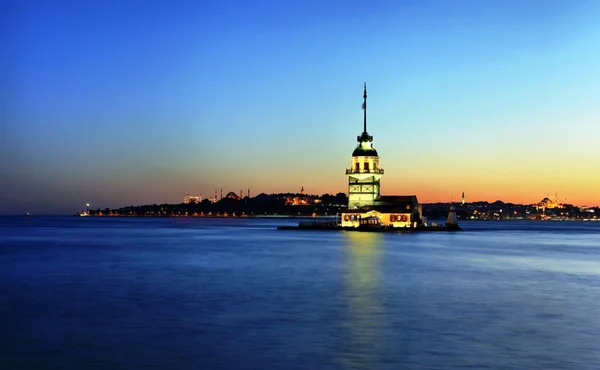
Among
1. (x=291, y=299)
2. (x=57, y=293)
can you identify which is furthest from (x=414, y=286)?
(x=57, y=293)

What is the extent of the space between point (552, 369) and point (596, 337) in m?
5.15

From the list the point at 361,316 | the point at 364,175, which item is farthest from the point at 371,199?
the point at 361,316

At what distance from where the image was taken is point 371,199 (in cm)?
11094

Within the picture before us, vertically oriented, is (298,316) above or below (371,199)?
below

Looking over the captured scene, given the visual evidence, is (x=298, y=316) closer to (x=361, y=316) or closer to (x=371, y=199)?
(x=361, y=316)

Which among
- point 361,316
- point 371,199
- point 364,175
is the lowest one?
point 361,316

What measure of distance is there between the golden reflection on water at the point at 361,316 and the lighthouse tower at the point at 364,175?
5732 cm

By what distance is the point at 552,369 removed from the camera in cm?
1800

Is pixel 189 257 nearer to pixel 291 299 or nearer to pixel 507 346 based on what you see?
pixel 291 299

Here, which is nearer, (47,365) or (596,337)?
(47,365)

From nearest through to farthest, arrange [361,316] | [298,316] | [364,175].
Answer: [298,316] < [361,316] < [364,175]

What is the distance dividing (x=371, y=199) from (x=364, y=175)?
4.07 meters

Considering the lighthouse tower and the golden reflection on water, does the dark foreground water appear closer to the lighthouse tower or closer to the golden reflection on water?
the golden reflection on water

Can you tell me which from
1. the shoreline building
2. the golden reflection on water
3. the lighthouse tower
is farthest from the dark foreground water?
the lighthouse tower
